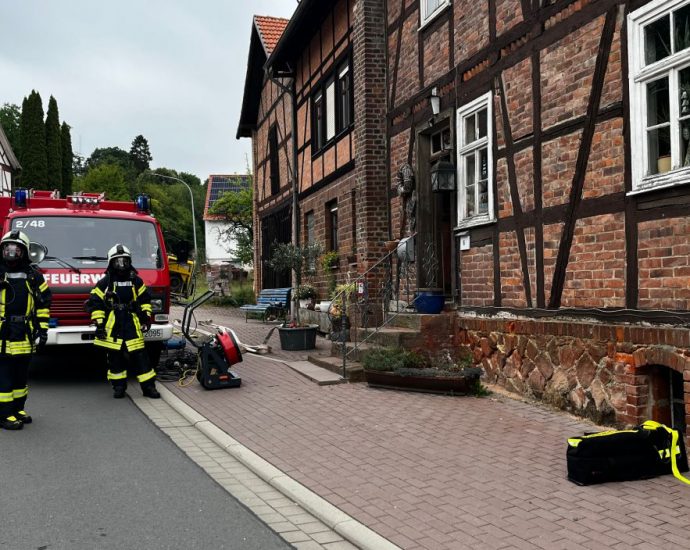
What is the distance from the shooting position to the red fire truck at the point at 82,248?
9.28 metres

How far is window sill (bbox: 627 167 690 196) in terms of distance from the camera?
5.80 meters

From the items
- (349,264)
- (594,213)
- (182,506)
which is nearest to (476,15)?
(594,213)

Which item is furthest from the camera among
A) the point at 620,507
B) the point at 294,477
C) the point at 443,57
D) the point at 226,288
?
the point at 226,288

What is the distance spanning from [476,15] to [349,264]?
6.34m

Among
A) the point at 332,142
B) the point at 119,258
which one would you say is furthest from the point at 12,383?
the point at 332,142

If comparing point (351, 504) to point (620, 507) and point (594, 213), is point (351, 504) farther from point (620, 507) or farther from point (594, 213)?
point (594, 213)

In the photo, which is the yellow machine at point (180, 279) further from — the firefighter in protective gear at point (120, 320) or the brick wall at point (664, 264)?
the brick wall at point (664, 264)

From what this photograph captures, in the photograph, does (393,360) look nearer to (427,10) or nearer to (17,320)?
(17,320)

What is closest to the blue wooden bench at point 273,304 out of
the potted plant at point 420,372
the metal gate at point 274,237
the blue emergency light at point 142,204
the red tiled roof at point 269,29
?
the metal gate at point 274,237

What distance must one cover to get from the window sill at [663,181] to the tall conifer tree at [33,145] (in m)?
54.8

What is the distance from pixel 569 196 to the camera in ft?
24.1

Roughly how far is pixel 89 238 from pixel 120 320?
6.33 feet

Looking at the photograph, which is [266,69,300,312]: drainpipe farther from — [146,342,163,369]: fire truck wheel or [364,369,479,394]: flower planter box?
[364,369,479,394]: flower planter box

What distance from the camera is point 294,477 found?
538cm
